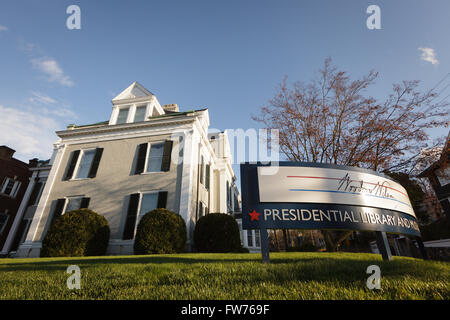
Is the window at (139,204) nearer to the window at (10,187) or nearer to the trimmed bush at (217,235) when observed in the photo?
the trimmed bush at (217,235)

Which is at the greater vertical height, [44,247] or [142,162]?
[142,162]

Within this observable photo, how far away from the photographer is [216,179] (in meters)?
17.3

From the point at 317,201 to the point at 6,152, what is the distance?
2515 cm

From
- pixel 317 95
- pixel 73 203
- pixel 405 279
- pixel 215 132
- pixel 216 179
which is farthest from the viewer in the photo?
pixel 215 132

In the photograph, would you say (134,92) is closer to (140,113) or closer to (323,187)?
(140,113)

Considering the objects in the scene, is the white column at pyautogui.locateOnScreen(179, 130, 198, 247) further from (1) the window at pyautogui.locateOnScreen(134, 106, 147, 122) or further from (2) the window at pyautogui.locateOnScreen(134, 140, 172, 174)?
(1) the window at pyautogui.locateOnScreen(134, 106, 147, 122)

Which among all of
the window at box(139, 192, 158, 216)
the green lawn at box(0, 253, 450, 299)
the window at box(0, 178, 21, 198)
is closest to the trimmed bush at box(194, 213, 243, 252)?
the window at box(139, 192, 158, 216)

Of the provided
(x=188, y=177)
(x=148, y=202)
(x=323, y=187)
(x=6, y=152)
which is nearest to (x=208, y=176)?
(x=188, y=177)

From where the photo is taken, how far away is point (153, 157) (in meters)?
12.3

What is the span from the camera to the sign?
14.9 feet
